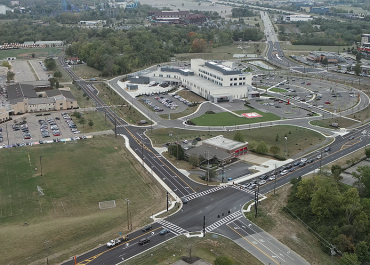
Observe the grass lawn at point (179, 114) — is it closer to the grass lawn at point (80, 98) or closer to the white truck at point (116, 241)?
→ the grass lawn at point (80, 98)

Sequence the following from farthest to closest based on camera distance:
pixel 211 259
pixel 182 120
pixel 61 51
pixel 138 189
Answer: pixel 61 51 → pixel 182 120 → pixel 138 189 → pixel 211 259

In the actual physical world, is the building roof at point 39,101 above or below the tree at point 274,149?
above

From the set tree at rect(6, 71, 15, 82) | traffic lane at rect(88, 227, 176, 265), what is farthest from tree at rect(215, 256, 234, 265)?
tree at rect(6, 71, 15, 82)

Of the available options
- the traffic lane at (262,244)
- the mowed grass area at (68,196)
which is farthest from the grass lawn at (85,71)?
the traffic lane at (262,244)

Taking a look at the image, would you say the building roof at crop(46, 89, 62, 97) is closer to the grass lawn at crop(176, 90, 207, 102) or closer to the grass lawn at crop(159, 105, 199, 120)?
the grass lawn at crop(159, 105, 199, 120)

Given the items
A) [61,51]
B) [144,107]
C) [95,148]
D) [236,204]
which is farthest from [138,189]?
[61,51]

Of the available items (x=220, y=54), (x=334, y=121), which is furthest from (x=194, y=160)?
(x=220, y=54)

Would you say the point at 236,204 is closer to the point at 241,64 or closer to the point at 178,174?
the point at 178,174

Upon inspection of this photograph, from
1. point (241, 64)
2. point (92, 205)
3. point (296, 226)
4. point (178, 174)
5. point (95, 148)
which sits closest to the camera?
point (296, 226)
